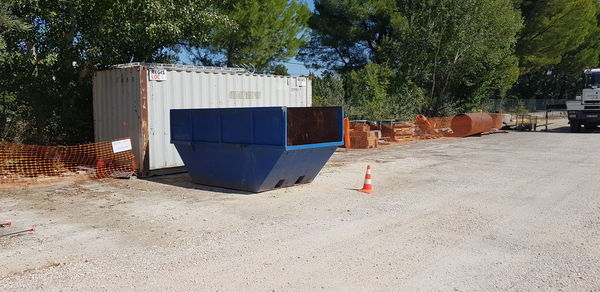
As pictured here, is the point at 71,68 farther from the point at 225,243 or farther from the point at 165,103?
the point at 225,243

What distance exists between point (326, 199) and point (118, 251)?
13.7 ft

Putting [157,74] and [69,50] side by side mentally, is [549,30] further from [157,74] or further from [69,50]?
[69,50]

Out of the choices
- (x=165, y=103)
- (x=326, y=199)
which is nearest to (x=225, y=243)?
(x=326, y=199)

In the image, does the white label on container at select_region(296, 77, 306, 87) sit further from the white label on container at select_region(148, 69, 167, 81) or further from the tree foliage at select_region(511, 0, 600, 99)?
the tree foliage at select_region(511, 0, 600, 99)

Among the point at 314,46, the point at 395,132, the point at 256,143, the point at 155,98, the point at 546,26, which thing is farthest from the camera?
the point at 546,26

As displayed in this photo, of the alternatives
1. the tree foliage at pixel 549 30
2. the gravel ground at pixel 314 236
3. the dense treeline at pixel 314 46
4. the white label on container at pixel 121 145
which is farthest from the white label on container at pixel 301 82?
the tree foliage at pixel 549 30

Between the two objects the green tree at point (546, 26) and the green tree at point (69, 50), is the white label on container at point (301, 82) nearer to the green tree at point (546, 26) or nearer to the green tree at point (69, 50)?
the green tree at point (69, 50)

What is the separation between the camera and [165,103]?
472 inches

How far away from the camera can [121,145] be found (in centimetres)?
1160

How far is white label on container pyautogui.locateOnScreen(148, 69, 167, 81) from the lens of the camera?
1160 centimetres

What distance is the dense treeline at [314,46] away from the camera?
12992 millimetres

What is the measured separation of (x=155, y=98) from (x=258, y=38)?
1227cm

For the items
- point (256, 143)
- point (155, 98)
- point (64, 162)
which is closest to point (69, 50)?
point (64, 162)

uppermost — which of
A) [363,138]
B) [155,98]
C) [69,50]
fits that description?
[69,50]
